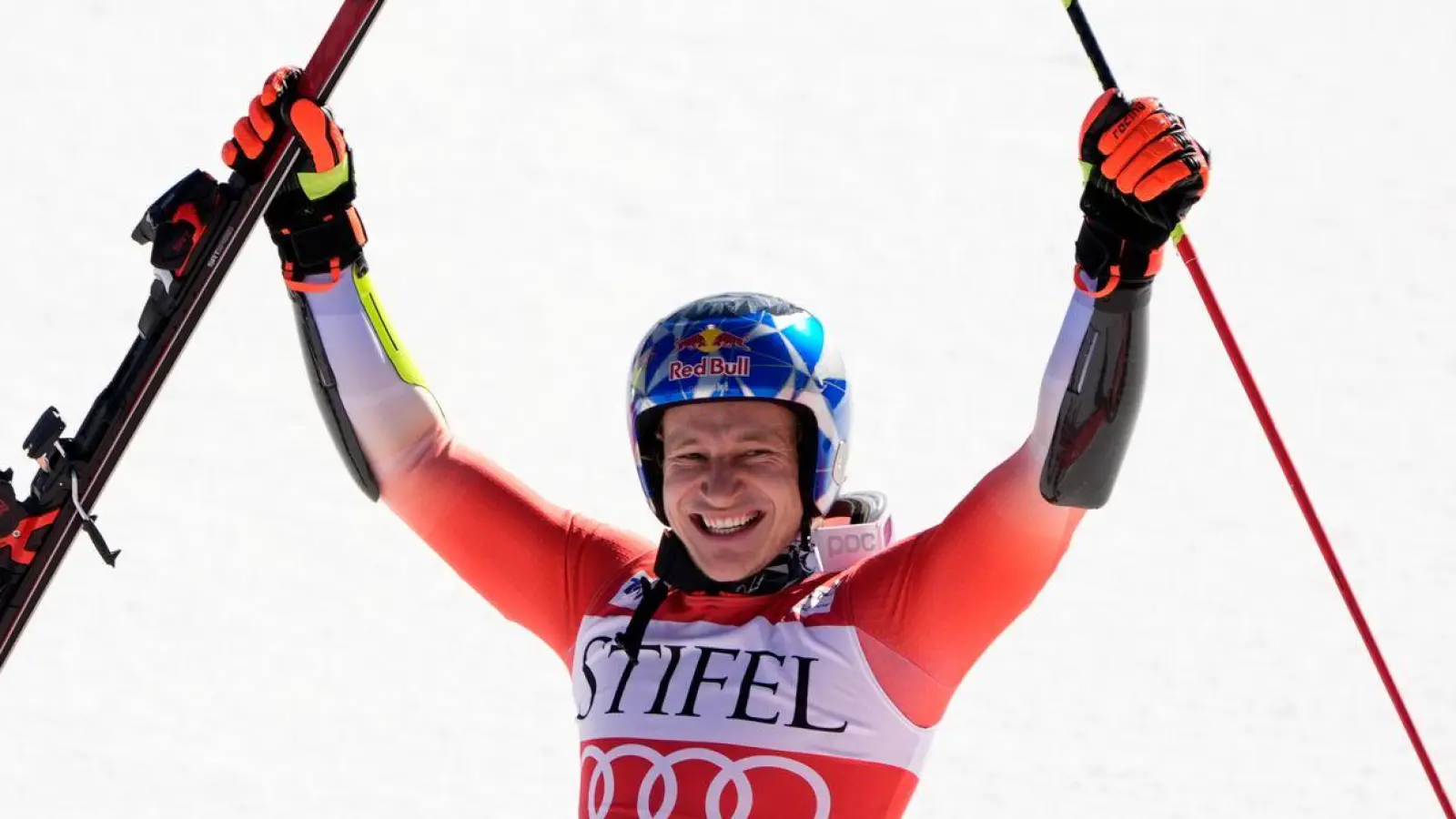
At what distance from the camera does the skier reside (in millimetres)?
3281

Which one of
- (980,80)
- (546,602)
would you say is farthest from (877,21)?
(546,602)

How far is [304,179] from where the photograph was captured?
394 centimetres

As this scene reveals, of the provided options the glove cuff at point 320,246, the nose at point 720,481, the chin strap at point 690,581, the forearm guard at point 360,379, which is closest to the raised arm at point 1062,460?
the chin strap at point 690,581

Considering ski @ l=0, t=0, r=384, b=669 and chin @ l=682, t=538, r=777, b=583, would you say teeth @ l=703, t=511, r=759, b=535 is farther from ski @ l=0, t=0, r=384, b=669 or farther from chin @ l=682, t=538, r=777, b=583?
ski @ l=0, t=0, r=384, b=669

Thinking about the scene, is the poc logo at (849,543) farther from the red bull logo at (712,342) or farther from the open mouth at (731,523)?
the red bull logo at (712,342)

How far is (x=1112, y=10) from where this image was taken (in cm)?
995

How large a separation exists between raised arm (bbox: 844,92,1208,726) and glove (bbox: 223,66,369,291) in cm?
119

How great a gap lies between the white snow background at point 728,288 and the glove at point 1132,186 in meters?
2.59

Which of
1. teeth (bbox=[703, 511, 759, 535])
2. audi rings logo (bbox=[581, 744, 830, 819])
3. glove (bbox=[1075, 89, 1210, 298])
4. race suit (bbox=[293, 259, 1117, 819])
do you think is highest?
glove (bbox=[1075, 89, 1210, 298])

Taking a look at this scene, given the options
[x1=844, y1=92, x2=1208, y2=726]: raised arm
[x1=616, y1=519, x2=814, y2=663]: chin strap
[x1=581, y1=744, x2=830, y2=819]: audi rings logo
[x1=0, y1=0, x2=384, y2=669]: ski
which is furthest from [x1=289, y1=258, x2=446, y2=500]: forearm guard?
[x1=844, y1=92, x2=1208, y2=726]: raised arm

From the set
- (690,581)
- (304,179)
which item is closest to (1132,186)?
(690,581)

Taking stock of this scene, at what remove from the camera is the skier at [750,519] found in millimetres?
3281

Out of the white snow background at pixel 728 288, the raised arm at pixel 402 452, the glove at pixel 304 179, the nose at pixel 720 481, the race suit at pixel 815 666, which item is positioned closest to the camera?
the race suit at pixel 815 666

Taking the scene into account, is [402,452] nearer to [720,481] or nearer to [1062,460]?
[720,481]
